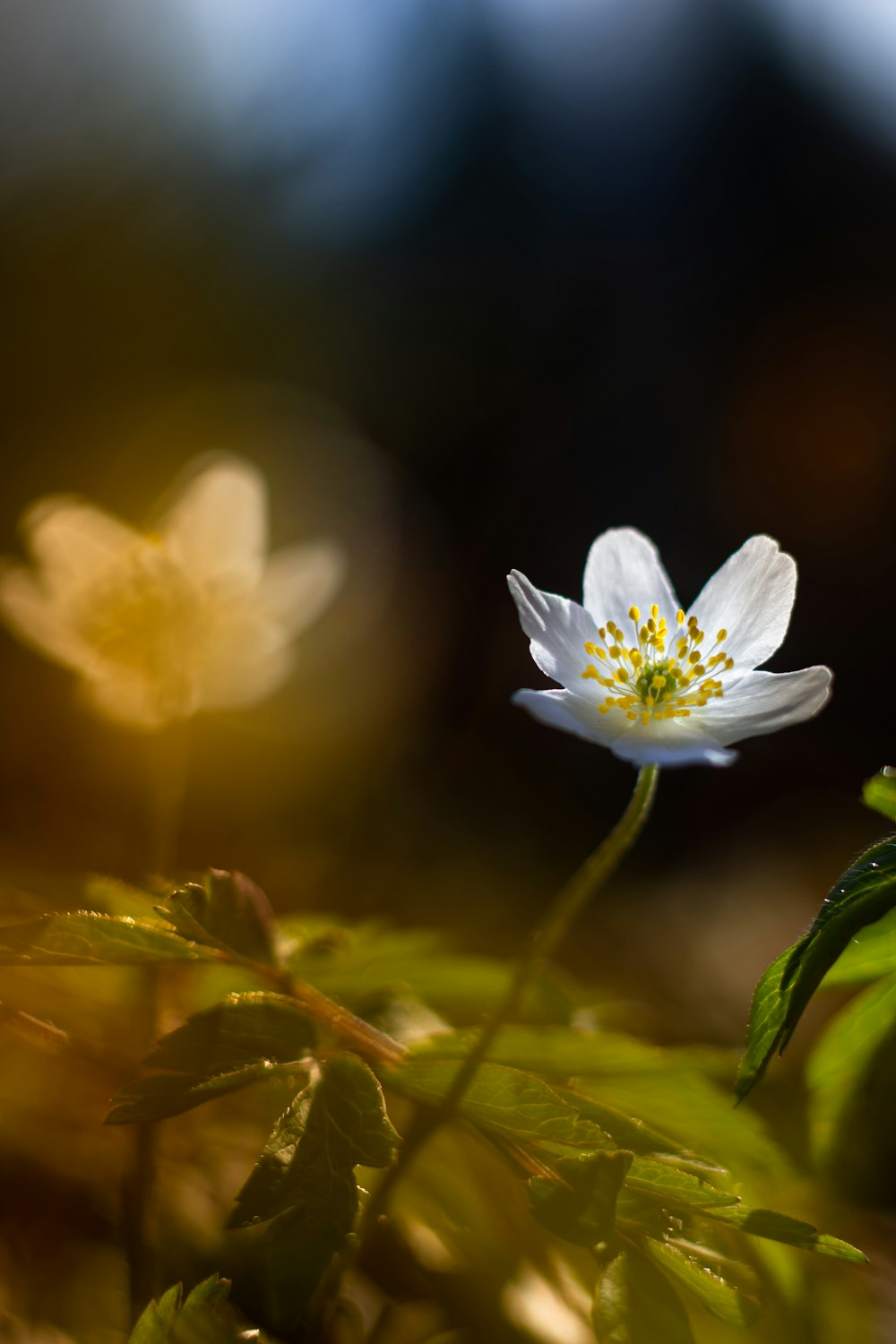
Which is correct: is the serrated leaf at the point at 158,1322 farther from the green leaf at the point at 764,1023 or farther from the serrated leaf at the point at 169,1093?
the green leaf at the point at 764,1023

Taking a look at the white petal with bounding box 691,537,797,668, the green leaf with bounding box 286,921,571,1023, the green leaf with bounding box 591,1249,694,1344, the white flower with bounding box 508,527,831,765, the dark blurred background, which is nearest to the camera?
the green leaf with bounding box 591,1249,694,1344

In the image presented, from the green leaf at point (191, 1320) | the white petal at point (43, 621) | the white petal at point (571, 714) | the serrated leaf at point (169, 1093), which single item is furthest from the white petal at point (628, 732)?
the white petal at point (43, 621)

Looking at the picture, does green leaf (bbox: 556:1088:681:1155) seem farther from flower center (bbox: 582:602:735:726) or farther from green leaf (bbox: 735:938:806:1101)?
flower center (bbox: 582:602:735:726)

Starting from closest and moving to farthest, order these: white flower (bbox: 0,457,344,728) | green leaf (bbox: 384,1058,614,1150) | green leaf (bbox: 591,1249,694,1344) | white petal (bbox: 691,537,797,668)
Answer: green leaf (bbox: 591,1249,694,1344) < green leaf (bbox: 384,1058,614,1150) < white petal (bbox: 691,537,797,668) < white flower (bbox: 0,457,344,728)

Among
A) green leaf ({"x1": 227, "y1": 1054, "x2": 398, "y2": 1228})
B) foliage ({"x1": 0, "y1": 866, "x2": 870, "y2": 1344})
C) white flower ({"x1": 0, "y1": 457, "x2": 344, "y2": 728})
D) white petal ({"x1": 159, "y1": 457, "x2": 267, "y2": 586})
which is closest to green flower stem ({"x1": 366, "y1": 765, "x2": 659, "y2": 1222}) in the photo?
foliage ({"x1": 0, "y1": 866, "x2": 870, "y2": 1344})

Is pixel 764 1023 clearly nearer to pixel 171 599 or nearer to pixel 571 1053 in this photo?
pixel 571 1053

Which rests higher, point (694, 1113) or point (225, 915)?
point (225, 915)

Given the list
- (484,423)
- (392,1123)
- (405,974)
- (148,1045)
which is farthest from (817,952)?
(484,423)
